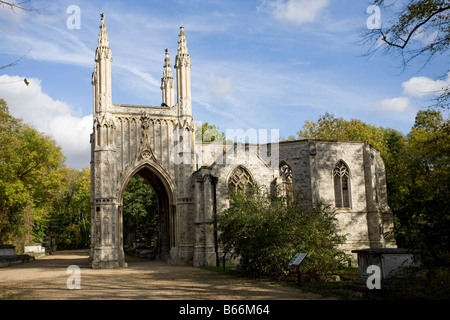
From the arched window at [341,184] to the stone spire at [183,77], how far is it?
32.0 ft

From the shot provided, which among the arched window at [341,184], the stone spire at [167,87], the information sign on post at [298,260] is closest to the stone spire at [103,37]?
the stone spire at [167,87]

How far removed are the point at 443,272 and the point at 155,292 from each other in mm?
7231

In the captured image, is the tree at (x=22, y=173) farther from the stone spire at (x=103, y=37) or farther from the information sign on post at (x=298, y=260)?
the information sign on post at (x=298, y=260)

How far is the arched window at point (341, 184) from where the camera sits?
89.8ft

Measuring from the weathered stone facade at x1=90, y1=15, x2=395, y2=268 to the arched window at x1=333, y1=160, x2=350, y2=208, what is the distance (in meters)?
0.06

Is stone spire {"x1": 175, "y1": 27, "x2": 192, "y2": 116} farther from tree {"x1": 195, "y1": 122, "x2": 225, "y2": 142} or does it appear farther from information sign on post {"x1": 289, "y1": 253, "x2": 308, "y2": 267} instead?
tree {"x1": 195, "y1": 122, "x2": 225, "y2": 142}

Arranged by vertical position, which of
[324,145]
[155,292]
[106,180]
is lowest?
[155,292]

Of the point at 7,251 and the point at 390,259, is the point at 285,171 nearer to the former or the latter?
the point at 390,259

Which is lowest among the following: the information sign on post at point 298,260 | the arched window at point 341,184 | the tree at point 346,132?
the information sign on post at point 298,260

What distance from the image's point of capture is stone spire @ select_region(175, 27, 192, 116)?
94.1 ft

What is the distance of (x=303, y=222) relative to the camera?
1596 centimetres

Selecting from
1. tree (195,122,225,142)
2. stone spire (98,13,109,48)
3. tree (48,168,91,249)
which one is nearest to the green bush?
stone spire (98,13,109,48)

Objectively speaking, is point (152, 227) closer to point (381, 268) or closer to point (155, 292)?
point (155, 292)
